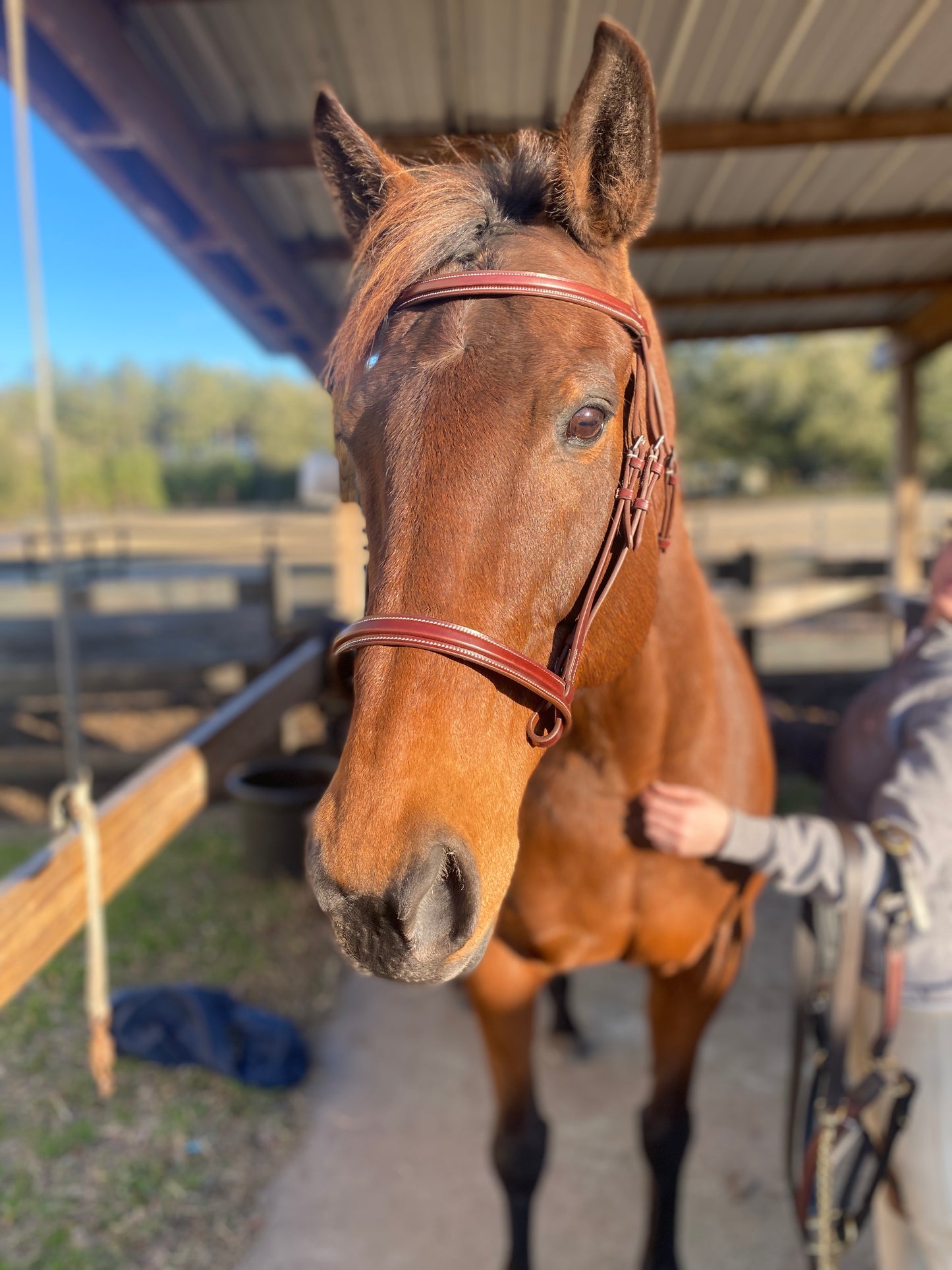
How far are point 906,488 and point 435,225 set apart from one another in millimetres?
7337

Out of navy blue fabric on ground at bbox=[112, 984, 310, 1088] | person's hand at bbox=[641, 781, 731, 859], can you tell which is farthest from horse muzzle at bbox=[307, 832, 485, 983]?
navy blue fabric on ground at bbox=[112, 984, 310, 1088]

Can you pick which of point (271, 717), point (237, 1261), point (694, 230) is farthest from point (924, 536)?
point (237, 1261)

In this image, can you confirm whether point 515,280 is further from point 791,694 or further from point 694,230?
point 791,694

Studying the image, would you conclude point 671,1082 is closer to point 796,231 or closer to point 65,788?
point 65,788

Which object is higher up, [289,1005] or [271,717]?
[271,717]

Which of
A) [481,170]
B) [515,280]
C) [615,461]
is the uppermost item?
[481,170]

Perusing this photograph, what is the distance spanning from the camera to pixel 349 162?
4.44 feet

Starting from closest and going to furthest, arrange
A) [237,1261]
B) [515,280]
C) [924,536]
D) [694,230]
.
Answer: [515,280]
[237,1261]
[694,230]
[924,536]

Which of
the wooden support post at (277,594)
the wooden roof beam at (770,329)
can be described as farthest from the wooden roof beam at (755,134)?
the wooden roof beam at (770,329)

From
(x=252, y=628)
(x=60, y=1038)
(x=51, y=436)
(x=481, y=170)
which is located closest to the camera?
(x=481, y=170)

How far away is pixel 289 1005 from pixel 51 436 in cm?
247

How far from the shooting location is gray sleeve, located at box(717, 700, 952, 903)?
1634mm

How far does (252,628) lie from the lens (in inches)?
224

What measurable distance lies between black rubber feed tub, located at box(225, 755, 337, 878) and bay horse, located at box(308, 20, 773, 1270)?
2836 mm
